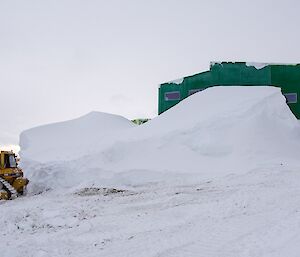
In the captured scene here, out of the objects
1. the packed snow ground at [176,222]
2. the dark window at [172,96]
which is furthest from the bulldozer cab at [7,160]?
the dark window at [172,96]

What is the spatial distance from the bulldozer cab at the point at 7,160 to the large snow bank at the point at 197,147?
153 cm

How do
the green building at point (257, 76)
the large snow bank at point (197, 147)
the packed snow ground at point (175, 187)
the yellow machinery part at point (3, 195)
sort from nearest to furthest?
the packed snow ground at point (175, 187)
the large snow bank at point (197, 147)
the yellow machinery part at point (3, 195)
the green building at point (257, 76)

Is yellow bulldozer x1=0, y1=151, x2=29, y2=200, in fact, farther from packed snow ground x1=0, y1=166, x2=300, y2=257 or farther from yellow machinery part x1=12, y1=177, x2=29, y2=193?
packed snow ground x1=0, y1=166, x2=300, y2=257

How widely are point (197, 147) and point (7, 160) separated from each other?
8222 millimetres

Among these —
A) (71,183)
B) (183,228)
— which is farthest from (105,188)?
(183,228)

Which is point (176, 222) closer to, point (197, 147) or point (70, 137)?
point (197, 147)

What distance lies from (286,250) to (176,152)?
9.21 meters

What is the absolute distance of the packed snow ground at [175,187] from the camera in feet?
23.2

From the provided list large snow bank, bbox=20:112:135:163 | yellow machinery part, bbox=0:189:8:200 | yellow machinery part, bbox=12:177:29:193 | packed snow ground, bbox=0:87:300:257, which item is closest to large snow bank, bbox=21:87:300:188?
packed snow ground, bbox=0:87:300:257

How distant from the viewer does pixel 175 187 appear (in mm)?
12344

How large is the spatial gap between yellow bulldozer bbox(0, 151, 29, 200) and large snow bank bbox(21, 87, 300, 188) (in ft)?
4.72

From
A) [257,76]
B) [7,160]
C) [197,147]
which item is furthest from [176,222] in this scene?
→ [257,76]

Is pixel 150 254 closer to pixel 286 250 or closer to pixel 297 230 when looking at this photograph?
pixel 286 250

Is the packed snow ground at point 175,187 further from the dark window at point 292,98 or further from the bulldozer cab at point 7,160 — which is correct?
the dark window at point 292,98
